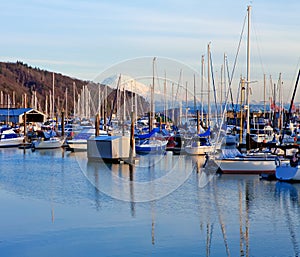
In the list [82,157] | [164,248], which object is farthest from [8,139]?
[164,248]

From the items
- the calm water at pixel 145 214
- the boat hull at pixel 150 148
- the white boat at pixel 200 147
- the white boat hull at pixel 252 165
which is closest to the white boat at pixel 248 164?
the white boat hull at pixel 252 165

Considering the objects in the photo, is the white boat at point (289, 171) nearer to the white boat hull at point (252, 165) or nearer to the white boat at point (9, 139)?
the white boat hull at point (252, 165)

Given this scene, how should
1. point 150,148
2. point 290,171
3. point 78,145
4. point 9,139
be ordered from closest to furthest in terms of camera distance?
point 290,171 < point 150,148 < point 78,145 < point 9,139

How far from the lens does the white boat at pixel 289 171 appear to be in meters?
27.6

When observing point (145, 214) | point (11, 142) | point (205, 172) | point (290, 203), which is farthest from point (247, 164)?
point (11, 142)

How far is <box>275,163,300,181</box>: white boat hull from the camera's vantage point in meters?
27.6

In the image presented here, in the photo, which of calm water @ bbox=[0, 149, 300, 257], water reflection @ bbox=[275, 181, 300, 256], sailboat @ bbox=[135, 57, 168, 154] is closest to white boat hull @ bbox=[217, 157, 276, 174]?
calm water @ bbox=[0, 149, 300, 257]

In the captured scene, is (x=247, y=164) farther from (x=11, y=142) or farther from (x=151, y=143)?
(x=11, y=142)

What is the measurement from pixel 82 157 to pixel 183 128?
17231 millimetres

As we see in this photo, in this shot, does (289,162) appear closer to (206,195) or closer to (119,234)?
(206,195)

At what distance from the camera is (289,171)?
27.8 m

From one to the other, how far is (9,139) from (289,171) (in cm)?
3392

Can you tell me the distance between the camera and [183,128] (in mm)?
58594

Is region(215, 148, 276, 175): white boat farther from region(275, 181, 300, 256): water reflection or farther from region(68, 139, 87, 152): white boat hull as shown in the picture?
region(68, 139, 87, 152): white boat hull
